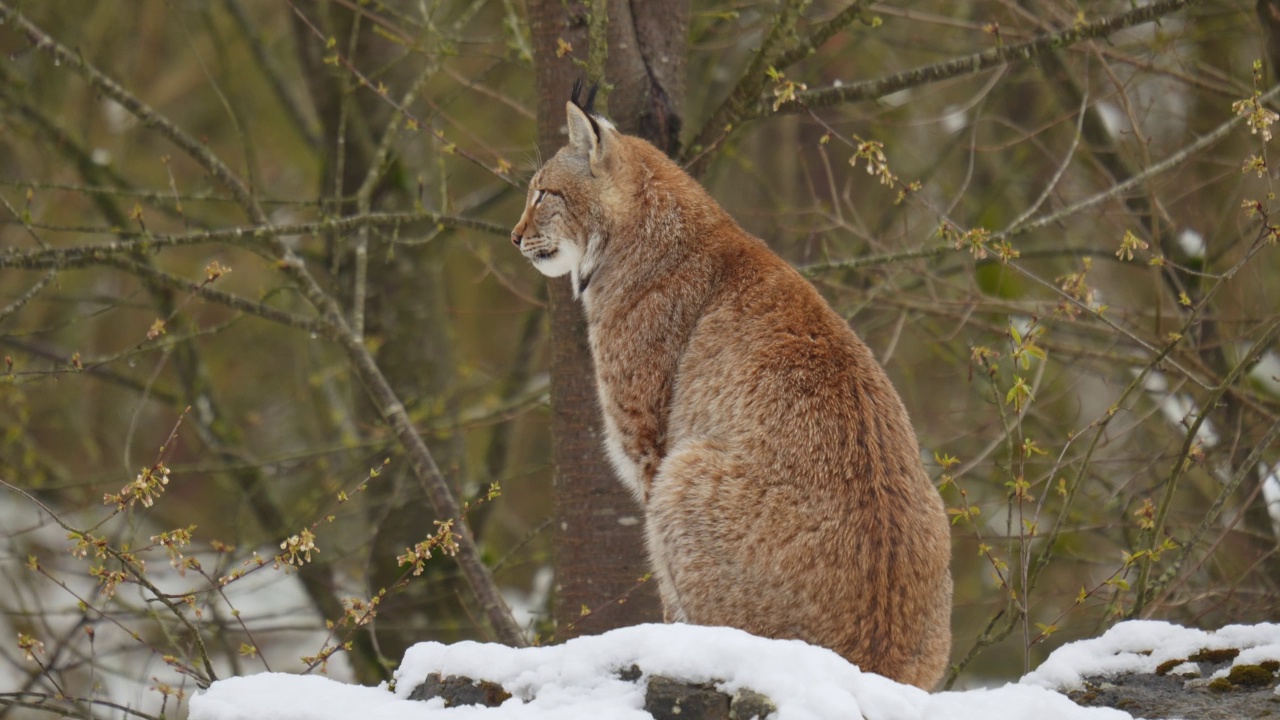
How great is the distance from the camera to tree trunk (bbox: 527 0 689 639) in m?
5.46

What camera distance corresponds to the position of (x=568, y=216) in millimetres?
5461

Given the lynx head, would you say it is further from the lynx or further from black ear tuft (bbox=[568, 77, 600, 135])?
black ear tuft (bbox=[568, 77, 600, 135])

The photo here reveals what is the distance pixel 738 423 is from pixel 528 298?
2152 mm

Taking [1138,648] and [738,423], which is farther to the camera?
[738,423]

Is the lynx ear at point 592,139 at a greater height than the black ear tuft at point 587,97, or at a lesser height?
lesser

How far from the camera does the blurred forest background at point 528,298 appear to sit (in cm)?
514

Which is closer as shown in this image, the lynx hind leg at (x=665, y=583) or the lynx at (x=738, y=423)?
the lynx at (x=738, y=423)

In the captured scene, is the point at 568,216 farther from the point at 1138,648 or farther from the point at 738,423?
the point at 1138,648

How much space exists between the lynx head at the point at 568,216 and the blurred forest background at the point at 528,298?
10.1 inches

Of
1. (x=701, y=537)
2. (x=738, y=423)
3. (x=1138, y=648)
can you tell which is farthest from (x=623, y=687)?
(x=1138, y=648)

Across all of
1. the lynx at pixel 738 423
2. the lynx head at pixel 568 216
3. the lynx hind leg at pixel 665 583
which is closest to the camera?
the lynx at pixel 738 423

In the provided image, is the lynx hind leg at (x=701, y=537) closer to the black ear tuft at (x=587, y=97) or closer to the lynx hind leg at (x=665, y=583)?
the lynx hind leg at (x=665, y=583)

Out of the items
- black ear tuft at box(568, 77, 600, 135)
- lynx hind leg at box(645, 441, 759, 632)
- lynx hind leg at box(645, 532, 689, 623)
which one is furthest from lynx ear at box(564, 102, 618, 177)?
lynx hind leg at box(645, 532, 689, 623)

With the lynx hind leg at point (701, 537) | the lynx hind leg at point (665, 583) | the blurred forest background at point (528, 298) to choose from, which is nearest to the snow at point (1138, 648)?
the blurred forest background at point (528, 298)
